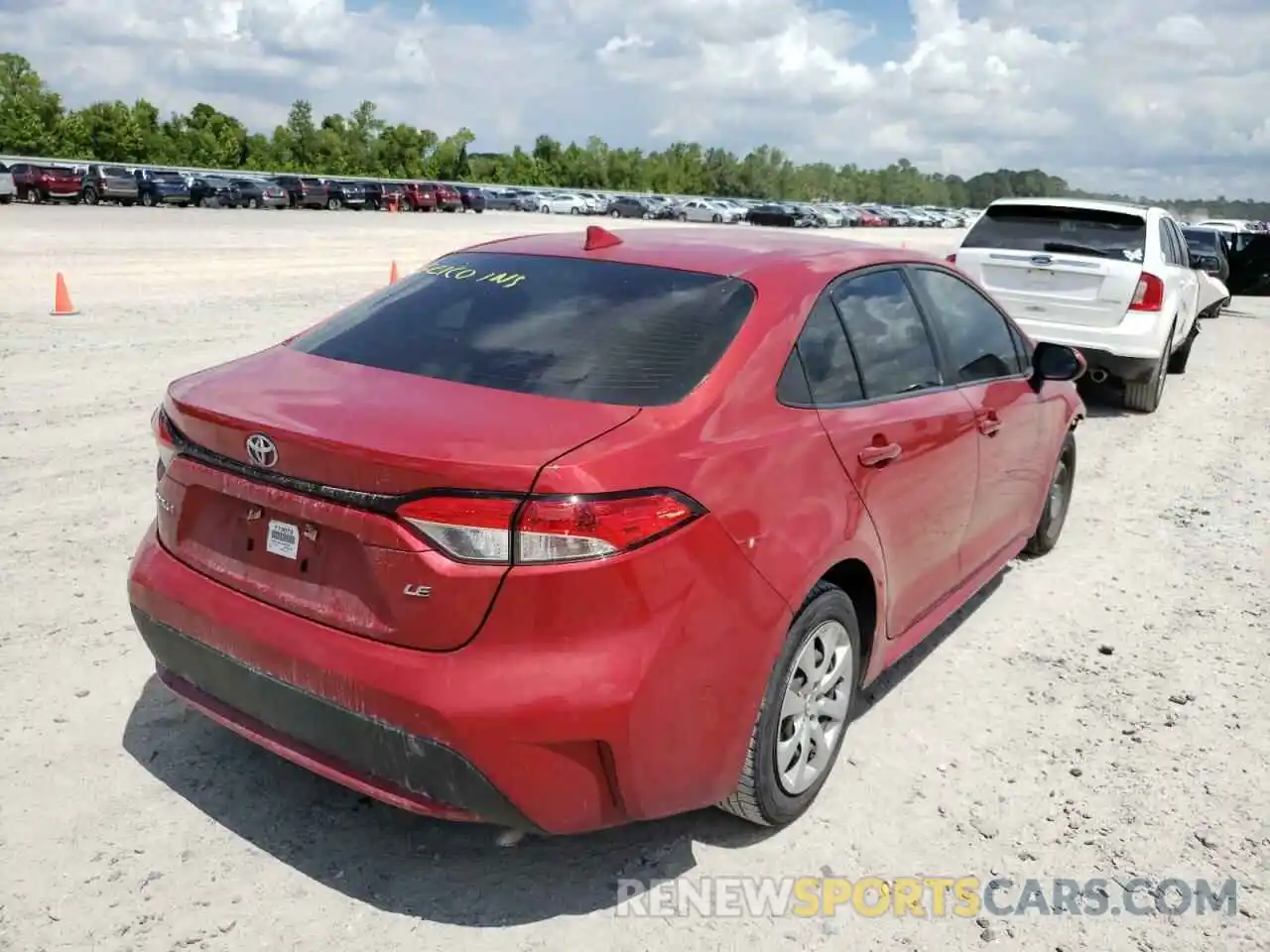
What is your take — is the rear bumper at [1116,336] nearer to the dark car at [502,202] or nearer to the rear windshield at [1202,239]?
the rear windshield at [1202,239]

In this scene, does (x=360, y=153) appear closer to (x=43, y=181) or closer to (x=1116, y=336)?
(x=43, y=181)

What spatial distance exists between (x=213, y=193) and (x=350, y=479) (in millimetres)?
55997

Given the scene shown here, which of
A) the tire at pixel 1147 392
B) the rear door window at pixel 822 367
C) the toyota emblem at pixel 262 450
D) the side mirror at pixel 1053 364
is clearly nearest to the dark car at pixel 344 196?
the tire at pixel 1147 392

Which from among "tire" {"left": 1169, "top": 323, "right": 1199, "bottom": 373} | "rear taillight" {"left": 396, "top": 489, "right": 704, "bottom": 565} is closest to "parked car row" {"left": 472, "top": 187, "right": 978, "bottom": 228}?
"tire" {"left": 1169, "top": 323, "right": 1199, "bottom": 373}

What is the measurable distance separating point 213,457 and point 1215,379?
1264 centimetres

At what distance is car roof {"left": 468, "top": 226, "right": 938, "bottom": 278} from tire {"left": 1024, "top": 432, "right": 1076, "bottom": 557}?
2078mm

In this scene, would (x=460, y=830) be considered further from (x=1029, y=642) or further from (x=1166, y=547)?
(x=1166, y=547)

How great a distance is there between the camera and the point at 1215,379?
12.6 m

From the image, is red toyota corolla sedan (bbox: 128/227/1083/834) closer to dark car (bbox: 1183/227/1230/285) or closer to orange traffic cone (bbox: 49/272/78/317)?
orange traffic cone (bbox: 49/272/78/317)

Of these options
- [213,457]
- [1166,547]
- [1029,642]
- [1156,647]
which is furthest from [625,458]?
[1166,547]

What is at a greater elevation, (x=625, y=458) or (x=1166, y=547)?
(x=625, y=458)

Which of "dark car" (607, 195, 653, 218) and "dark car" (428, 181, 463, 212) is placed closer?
"dark car" (428, 181, 463, 212)

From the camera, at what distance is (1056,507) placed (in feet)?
19.2

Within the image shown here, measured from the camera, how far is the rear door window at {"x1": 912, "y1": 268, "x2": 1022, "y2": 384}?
165 inches
